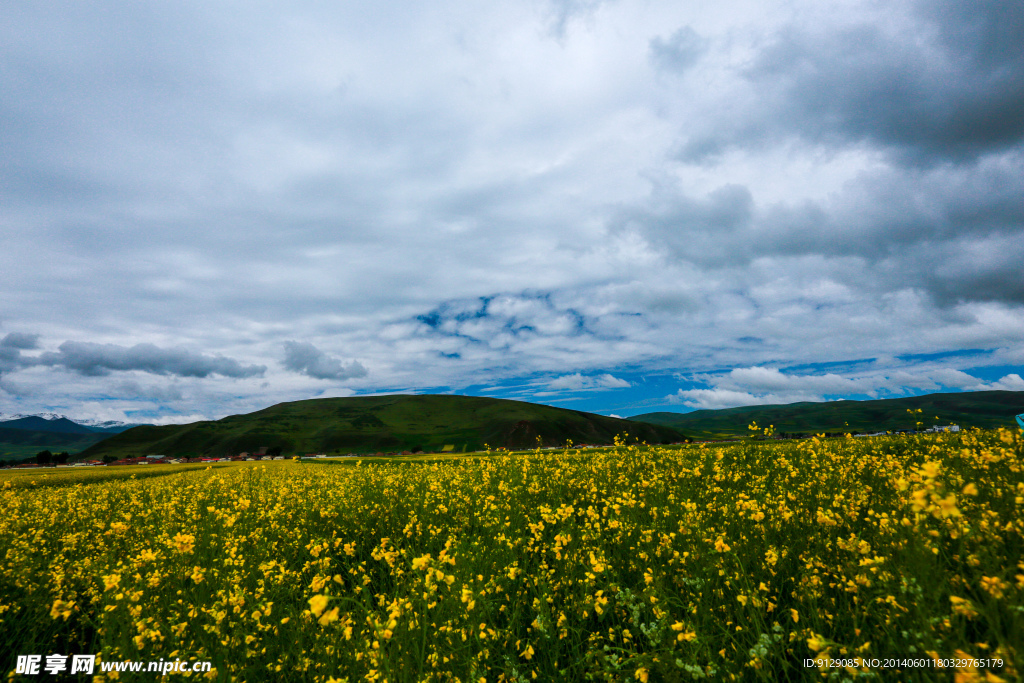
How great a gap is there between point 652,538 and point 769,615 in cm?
195

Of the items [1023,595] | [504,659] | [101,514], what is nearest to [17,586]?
[101,514]

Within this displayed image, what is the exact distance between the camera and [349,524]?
9859 millimetres

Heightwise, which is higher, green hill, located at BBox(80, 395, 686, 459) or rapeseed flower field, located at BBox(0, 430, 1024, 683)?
rapeseed flower field, located at BBox(0, 430, 1024, 683)

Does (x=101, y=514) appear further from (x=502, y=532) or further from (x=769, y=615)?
(x=769, y=615)

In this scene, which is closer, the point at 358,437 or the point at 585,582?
the point at 585,582

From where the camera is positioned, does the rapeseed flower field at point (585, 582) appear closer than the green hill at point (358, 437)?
Yes

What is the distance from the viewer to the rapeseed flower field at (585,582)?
3570 millimetres

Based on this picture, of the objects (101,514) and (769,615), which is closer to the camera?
(769,615)

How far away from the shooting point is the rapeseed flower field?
11.7ft

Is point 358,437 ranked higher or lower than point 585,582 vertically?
lower

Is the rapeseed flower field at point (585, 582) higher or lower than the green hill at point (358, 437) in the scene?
higher

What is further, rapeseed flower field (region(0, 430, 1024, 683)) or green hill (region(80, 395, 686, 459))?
green hill (region(80, 395, 686, 459))

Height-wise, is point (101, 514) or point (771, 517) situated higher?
point (771, 517)

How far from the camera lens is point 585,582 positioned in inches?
217
